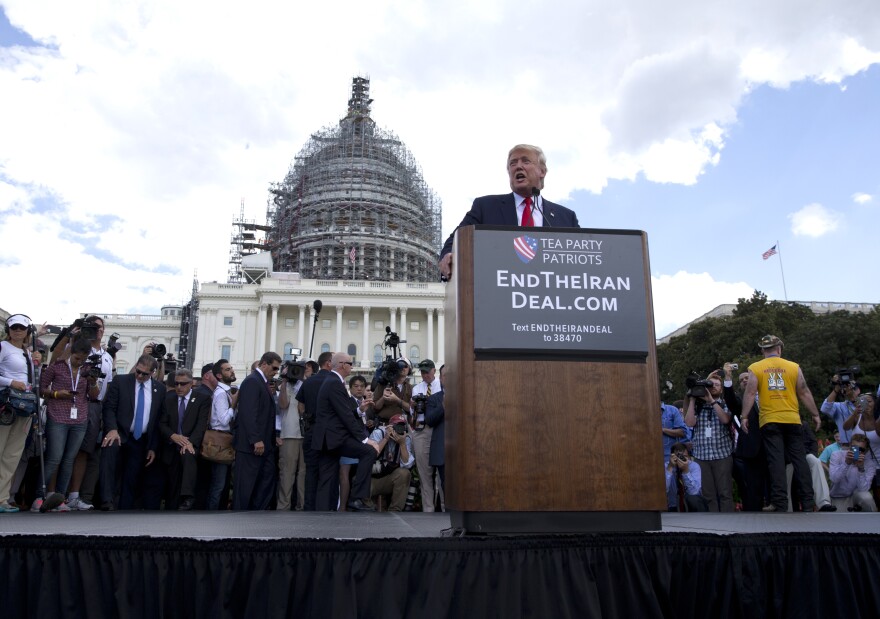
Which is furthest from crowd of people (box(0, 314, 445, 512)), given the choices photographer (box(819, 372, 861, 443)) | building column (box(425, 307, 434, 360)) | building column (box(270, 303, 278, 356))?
building column (box(270, 303, 278, 356))

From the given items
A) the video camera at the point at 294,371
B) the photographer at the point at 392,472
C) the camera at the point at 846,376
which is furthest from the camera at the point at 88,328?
the camera at the point at 846,376

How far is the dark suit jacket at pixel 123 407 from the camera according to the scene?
8.23 m

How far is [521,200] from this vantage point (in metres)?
3.97

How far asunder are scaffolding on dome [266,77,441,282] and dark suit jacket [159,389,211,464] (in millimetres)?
71383

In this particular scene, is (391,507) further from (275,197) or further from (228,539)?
(275,197)

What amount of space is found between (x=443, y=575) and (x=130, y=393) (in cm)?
686

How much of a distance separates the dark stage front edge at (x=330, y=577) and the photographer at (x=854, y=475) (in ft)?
25.5

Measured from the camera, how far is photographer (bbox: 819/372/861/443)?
942 cm

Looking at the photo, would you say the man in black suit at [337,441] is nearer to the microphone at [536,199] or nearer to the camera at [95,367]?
the camera at [95,367]

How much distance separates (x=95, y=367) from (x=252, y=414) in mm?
1746

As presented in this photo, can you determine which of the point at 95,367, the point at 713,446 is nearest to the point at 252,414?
the point at 95,367

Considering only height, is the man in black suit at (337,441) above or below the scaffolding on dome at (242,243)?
below

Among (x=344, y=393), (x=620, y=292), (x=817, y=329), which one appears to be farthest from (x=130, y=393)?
(x=817, y=329)

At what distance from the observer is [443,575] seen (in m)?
2.68
